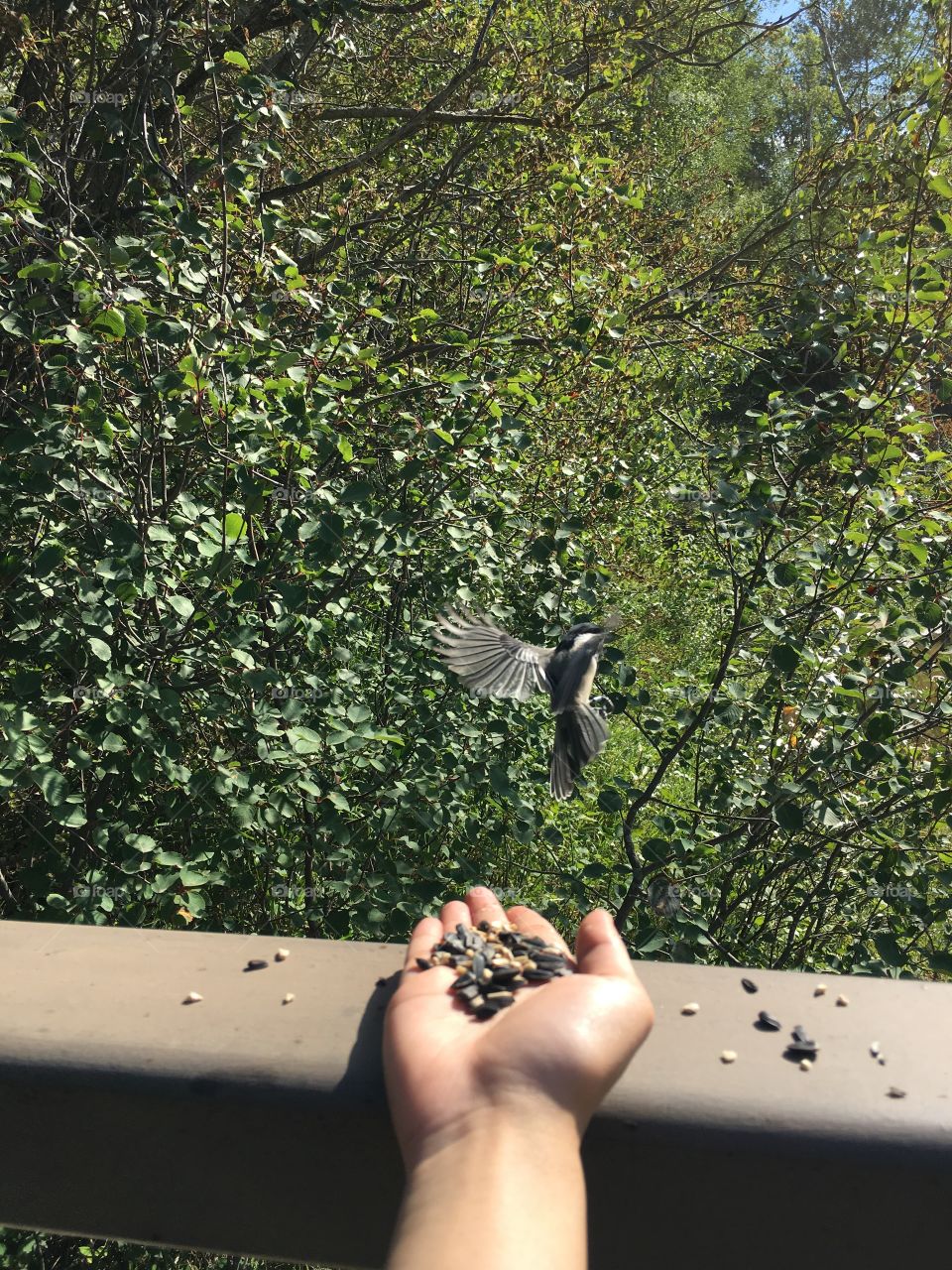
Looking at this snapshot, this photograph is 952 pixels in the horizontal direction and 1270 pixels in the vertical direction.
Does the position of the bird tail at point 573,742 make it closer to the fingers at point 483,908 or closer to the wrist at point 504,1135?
the fingers at point 483,908

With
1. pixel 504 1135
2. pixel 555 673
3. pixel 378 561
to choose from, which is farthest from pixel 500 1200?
pixel 378 561

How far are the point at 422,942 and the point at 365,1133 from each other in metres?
0.29

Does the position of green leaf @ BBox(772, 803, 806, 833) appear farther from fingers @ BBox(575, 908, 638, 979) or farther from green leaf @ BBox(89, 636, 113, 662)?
green leaf @ BBox(89, 636, 113, 662)

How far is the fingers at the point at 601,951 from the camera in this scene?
3.77 ft

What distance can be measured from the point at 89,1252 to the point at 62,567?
6.60 feet

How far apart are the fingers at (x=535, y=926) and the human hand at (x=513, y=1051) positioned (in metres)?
0.14

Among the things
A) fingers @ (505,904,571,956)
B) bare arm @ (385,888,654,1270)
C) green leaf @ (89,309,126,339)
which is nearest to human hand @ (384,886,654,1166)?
bare arm @ (385,888,654,1270)

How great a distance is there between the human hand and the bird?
132 centimetres

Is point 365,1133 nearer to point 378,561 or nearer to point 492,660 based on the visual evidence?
point 492,660

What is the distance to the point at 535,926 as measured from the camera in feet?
4.49

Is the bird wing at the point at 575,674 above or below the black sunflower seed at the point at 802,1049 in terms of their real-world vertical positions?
below

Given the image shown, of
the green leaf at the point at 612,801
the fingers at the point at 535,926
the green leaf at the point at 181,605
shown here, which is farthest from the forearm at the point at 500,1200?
the green leaf at the point at 612,801

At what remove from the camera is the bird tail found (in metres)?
2.55

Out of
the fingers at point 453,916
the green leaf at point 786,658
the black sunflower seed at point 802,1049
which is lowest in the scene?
the fingers at point 453,916
